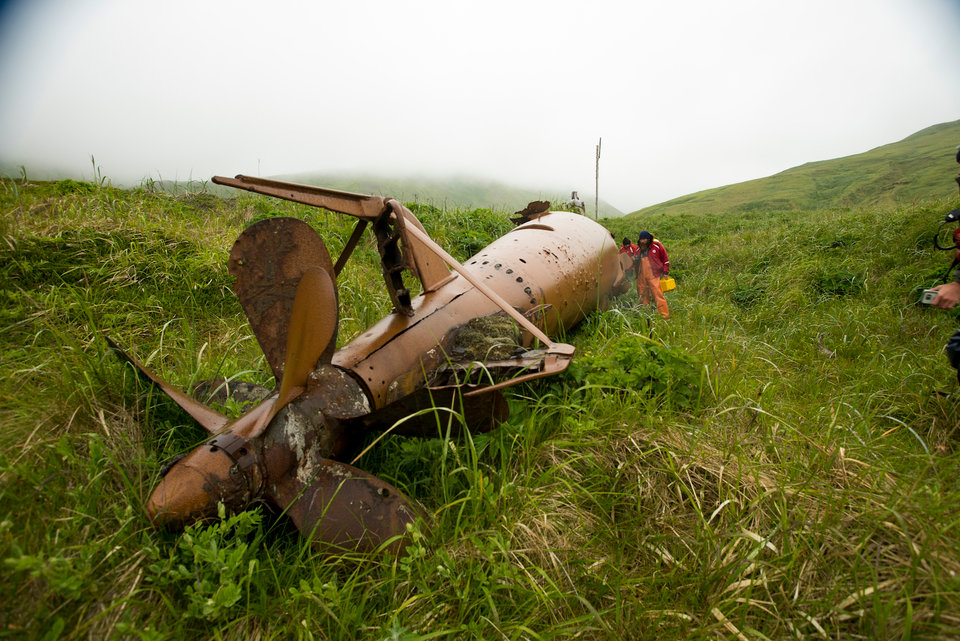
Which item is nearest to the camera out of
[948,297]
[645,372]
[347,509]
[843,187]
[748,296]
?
[347,509]

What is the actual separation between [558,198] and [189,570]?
814 centimetres

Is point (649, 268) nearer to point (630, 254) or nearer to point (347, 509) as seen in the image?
point (630, 254)

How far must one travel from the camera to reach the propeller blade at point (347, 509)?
1.72 metres

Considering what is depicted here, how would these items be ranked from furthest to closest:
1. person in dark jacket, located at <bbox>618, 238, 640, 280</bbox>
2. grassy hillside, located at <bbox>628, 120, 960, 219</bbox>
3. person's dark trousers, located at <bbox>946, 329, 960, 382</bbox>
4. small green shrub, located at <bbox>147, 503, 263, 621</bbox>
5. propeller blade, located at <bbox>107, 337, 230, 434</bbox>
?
grassy hillside, located at <bbox>628, 120, 960, 219</bbox>, person in dark jacket, located at <bbox>618, 238, 640, 280</bbox>, person's dark trousers, located at <bbox>946, 329, 960, 382</bbox>, propeller blade, located at <bbox>107, 337, 230, 434</bbox>, small green shrub, located at <bbox>147, 503, 263, 621</bbox>

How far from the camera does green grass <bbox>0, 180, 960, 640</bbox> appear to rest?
147 cm

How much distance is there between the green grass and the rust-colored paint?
0.46ft

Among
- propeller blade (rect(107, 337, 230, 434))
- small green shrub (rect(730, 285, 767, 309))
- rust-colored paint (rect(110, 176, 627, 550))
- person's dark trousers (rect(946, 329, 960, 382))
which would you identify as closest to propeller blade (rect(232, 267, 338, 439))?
rust-colored paint (rect(110, 176, 627, 550))

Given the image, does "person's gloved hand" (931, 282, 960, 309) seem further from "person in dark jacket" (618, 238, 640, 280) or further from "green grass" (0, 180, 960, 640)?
"person in dark jacket" (618, 238, 640, 280)

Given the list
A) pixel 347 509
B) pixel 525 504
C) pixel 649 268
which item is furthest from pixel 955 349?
pixel 649 268

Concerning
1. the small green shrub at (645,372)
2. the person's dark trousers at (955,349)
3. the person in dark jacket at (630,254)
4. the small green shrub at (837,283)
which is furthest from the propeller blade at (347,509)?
the small green shrub at (837,283)

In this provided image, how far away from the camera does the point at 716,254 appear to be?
8.30 m

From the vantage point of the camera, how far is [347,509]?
175cm

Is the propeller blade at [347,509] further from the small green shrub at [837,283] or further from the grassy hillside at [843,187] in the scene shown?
the grassy hillside at [843,187]

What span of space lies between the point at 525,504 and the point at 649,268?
444 cm
